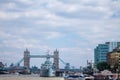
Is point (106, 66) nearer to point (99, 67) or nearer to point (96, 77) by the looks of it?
point (99, 67)

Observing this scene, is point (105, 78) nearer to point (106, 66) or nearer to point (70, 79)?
point (70, 79)

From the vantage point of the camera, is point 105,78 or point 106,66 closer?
point 105,78

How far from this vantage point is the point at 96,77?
4673 inches

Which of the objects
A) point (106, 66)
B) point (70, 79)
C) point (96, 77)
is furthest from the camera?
point (106, 66)

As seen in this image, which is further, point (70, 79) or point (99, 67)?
point (99, 67)

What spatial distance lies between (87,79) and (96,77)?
9664 mm

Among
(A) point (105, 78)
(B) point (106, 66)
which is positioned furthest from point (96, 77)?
(B) point (106, 66)

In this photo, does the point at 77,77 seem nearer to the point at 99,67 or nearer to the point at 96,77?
the point at 96,77

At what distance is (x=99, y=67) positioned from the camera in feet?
650

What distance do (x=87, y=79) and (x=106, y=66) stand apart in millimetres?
89161

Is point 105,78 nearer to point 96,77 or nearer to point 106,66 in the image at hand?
point 96,77

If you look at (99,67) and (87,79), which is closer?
(87,79)

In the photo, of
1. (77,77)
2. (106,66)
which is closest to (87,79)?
(77,77)

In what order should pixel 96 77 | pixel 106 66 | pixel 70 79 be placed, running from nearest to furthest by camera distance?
pixel 70 79 → pixel 96 77 → pixel 106 66
